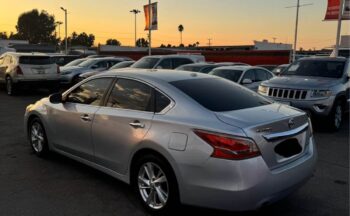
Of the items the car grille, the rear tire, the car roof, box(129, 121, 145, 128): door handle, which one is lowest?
the rear tire

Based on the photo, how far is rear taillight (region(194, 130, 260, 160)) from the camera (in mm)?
3678

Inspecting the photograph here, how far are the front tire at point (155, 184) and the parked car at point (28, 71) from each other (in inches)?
500

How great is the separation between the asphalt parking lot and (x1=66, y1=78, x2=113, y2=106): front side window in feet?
3.42

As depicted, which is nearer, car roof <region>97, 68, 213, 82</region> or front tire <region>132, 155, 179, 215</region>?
front tire <region>132, 155, 179, 215</region>

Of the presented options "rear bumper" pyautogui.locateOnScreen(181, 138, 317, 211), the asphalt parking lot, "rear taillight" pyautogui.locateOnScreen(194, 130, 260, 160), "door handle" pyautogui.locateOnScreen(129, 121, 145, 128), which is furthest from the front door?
"rear taillight" pyautogui.locateOnScreen(194, 130, 260, 160)

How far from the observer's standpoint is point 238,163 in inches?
144

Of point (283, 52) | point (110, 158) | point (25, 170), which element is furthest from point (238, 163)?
point (283, 52)

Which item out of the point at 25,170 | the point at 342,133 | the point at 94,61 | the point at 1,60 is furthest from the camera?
the point at 94,61

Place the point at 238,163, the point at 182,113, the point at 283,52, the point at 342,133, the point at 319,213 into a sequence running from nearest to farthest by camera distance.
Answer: the point at 238,163
the point at 182,113
the point at 319,213
the point at 342,133
the point at 283,52

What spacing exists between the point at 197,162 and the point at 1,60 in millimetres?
15841

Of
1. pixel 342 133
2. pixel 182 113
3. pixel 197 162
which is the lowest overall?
pixel 342 133

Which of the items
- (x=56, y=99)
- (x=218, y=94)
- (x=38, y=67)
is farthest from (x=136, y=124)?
(x=38, y=67)

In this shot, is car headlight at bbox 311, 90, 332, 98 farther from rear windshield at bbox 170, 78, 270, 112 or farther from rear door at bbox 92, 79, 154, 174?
rear door at bbox 92, 79, 154, 174

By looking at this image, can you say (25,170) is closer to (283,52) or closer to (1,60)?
(1,60)
